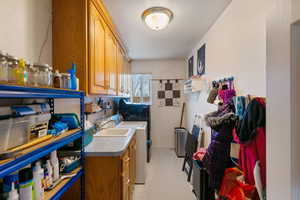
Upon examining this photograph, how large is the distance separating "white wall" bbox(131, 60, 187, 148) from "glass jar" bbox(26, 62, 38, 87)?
390 cm

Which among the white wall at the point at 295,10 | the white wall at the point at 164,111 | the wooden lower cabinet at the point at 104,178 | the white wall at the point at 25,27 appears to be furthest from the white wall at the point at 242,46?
the white wall at the point at 164,111

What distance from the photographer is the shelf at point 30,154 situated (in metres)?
0.73

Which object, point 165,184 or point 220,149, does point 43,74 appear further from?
point 165,184

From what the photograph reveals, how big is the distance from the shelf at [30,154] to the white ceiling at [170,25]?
1583mm

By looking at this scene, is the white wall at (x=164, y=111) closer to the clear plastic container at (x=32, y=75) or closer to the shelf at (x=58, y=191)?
the shelf at (x=58, y=191)

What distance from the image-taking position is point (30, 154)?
34.0 inches

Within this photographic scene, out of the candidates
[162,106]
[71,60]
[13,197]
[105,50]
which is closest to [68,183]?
[13,197]

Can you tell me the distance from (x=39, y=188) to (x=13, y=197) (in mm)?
166

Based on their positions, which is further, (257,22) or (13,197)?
(257,22)

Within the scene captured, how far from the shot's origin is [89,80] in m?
1.65

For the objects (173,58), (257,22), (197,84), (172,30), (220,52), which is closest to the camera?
(257,22)

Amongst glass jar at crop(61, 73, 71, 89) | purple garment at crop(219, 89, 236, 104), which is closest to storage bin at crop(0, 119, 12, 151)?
glass jar at crop(61, 73, 71, 89)

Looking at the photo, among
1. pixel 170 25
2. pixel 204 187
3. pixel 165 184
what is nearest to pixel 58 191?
pixel 204 187

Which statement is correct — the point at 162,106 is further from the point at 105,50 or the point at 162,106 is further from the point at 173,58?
the point at 105,50
